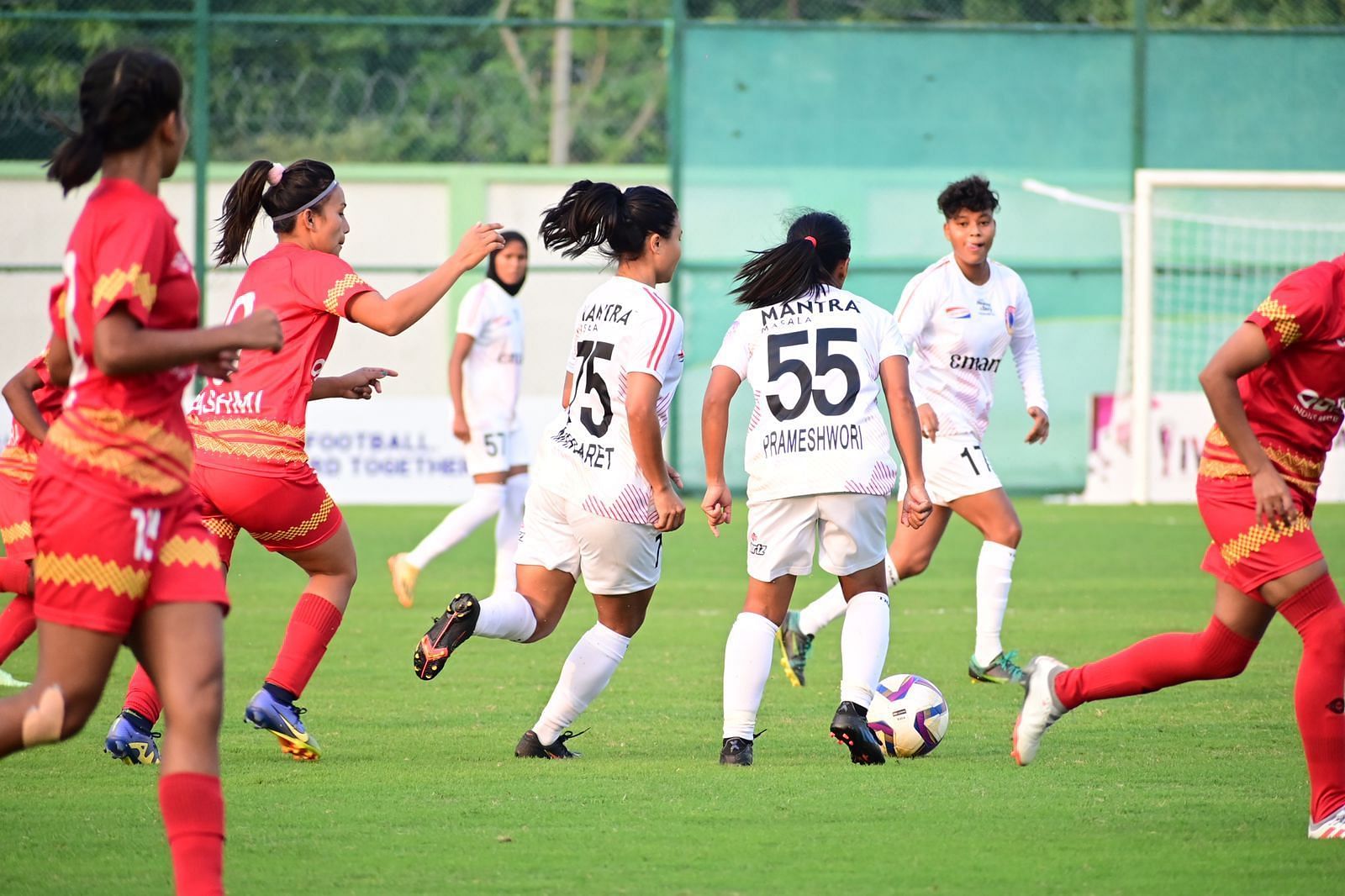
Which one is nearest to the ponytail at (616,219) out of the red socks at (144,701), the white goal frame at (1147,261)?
the red socks at (144,701)

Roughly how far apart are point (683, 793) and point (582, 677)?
0.78 metres

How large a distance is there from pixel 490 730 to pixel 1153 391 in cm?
1408

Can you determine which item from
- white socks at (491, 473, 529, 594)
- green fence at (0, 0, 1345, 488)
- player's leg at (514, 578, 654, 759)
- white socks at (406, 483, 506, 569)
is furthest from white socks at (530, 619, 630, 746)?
green fence at (0, 0, 1345, 488)

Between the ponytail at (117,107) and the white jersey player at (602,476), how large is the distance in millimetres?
2309

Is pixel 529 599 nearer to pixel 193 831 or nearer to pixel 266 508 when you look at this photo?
pixel 266 508

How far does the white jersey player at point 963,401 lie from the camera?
8.12 m

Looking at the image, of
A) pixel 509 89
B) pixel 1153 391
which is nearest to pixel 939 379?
pixel 1153 391

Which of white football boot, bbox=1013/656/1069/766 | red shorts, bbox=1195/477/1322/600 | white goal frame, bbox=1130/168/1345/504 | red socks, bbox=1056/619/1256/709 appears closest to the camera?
red shorts, bbox=1195/477/1322/600

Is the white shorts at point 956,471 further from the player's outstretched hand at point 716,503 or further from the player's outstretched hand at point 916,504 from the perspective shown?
the player's outstretched hand at point 716,503

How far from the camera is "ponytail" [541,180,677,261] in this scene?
605 centimetres

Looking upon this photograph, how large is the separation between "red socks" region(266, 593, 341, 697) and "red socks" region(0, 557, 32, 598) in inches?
43.2

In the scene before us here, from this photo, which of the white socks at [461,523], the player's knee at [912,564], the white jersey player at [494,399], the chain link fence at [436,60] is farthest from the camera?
the chain link fence at [436,60]

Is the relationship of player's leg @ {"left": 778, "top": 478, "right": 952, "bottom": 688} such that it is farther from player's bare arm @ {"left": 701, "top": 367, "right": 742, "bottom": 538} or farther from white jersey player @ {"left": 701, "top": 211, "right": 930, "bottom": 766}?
player's bare arm @ {"left": 701, "top": 367, "right": 742, "bottom": 538}

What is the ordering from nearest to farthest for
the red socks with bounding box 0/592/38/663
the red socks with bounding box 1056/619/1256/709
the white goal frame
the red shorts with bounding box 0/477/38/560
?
the red socks with bounding box 1056/619/1256/709 < the red shorts with bounding box 0/477/38/560 < the red socks with bounding box 0/592/38/663 < the white goal frame
